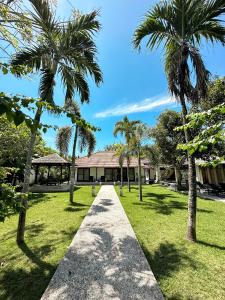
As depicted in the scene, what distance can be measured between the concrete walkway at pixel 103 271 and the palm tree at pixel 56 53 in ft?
8.02

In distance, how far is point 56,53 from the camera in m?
7.17

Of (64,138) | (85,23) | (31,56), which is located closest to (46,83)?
(31,56)

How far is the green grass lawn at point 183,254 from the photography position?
12.8 ft

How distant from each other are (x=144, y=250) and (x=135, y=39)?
7.10 metres

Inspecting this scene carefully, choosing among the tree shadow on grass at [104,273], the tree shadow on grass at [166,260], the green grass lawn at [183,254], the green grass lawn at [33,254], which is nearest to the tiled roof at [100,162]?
the green grass lawn at [33,254]

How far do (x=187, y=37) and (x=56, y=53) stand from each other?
460 cm

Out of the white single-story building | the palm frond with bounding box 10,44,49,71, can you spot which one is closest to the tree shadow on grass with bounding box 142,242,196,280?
the palm frond with bounding box 10,44,49,71

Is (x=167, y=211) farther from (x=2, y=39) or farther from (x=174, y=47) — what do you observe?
(x=2, y=39)

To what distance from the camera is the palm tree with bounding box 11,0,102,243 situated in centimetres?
649

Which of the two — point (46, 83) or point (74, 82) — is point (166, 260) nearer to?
point (46, 83)

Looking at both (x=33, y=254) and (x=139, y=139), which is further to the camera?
(x=139, y=139)

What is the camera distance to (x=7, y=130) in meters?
14.3

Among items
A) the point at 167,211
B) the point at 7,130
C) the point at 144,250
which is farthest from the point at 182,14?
the point at 7,130

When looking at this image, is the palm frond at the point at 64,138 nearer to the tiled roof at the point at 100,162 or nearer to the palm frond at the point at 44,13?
the palm frond at the point at 44,13
